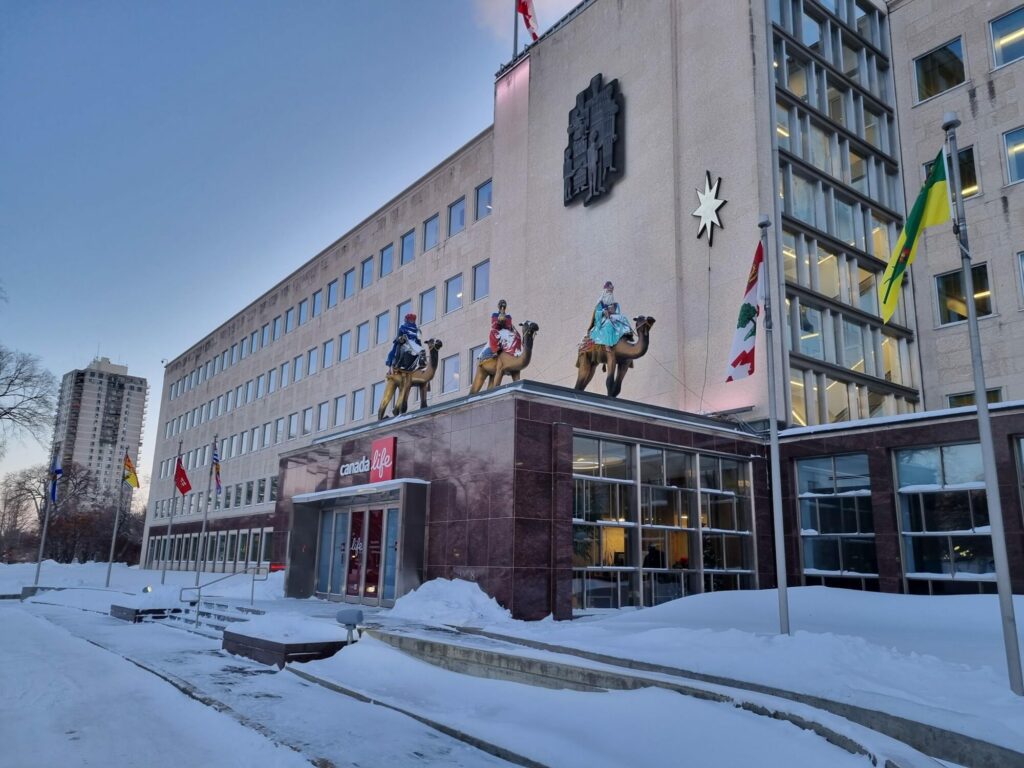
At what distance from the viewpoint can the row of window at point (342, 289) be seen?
3806cm

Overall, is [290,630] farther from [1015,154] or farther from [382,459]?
[1015,154]

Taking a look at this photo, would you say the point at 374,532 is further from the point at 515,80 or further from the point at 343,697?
the point at 515,80

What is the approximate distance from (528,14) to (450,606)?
28217 millimetres

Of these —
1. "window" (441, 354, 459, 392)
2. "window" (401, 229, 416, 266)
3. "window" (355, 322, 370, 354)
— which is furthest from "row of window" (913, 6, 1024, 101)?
"window" (355, 322, 370, 354)

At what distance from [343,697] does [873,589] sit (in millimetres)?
15646

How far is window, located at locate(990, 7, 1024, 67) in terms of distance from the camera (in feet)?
91.5

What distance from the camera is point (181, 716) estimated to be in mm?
9547

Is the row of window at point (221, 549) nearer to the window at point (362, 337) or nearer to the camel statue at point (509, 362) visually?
the window at point (362, 337)

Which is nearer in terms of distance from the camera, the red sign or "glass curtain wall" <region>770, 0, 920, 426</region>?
the red sign

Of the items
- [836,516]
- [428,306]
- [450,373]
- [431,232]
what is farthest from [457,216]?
[836,516]

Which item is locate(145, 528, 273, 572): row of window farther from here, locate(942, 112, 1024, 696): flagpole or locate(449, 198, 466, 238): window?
locate(942, 112, 1024, 696): flagpole

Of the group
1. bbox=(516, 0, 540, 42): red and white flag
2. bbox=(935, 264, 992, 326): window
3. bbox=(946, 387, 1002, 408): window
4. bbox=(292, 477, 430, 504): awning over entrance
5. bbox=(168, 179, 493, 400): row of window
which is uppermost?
bbox=(516, 0, 540, 42): red and white flag

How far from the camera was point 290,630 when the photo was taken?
14.2 meters

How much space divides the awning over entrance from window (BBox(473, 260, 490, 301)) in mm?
13943
